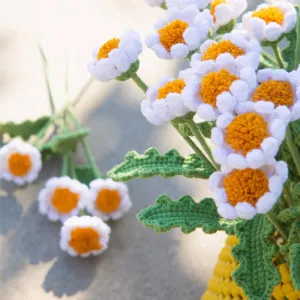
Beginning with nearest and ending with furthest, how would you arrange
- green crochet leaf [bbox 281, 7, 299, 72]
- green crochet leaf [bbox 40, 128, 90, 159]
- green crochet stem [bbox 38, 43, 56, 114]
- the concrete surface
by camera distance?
green crochet leaf [bbox 281, 7, 299, 72] → the concrete surface → green crochet leaf [bbox 40, 128, 90, 159] → green crochet stem [bbox 38, 43, 56, 114]

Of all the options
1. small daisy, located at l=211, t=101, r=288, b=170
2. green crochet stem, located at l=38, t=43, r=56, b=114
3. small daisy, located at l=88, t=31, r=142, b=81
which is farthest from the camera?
green crochet stem, located at l=38, t=43, r=56, b=114

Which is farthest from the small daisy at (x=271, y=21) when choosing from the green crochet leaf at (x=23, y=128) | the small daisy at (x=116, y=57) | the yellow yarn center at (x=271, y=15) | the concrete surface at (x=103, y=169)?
the green crochet leaf at (x=23, y=128)

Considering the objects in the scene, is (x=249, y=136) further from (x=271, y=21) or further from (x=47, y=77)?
(x=47, y=77)

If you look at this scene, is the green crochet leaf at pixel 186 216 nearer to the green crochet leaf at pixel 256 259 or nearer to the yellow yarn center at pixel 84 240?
the green crochet leaf at pixel 256 259

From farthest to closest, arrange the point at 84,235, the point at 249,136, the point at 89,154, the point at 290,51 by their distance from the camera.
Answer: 1. the point at 89,154
2. the point at 84,235
3. the point at 290,51
4. the point at 249,136

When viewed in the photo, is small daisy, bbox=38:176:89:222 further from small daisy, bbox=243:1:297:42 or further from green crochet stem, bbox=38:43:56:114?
small daisy, bbox=243:1:297:42

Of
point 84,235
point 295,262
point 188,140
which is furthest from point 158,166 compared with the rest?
point 84,235

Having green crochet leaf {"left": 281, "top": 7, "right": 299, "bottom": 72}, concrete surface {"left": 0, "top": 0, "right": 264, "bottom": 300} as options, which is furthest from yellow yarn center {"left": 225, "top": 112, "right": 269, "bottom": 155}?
concrete surface {"left": 0, "top": 0, "right": 264, "bottom": 300}
